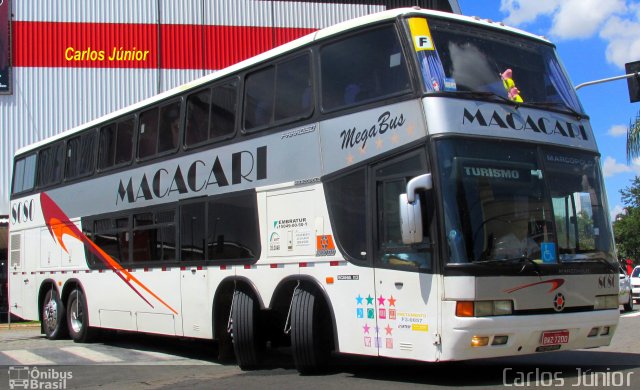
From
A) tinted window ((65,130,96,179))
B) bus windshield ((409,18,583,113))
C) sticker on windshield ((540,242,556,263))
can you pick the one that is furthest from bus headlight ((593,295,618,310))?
tinted window ((65,130,96,179))

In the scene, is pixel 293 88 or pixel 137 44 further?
pixel 137 44

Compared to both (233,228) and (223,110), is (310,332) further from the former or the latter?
(223,110)

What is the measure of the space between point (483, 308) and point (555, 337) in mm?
1050

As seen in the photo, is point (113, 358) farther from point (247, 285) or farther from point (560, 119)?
point (560, 119)

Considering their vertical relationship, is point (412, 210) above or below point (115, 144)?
below

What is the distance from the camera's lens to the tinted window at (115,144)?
1299cm

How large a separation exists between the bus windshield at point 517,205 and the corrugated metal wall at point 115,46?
19538 mm

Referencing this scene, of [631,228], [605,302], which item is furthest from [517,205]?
[631,228]

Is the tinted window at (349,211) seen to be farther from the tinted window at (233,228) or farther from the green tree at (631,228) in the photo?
the green tree at (631,228)

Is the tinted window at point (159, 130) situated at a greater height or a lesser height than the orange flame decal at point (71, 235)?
greater

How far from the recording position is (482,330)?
725 cm

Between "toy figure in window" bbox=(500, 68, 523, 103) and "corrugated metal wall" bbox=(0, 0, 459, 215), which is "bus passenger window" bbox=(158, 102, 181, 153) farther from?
"corrugated metal wall" bbox=(0, 0, 459, 215)

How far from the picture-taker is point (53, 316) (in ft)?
50.4

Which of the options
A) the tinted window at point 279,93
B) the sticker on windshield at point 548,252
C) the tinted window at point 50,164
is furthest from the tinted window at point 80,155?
the sticker on windshield at point 548,252
